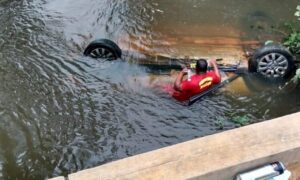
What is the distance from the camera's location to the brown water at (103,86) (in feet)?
20.7

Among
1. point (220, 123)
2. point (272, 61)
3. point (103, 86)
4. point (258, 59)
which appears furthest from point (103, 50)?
point (272, 61)

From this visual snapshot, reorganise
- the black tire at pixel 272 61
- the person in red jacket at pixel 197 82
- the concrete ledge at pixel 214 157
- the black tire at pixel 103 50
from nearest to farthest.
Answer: the concrete ledge at pixel 214 157 < the person in red jacket at pixel 197 82 < the black tire at pixel 272 61 < the black tire at pixel 103 50

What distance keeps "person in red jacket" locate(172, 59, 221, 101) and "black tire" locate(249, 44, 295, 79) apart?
29.2 inches

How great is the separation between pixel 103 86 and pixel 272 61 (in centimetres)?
285

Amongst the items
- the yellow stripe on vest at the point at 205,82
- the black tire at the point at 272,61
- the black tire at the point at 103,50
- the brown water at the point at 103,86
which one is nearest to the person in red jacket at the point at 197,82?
the yellow stripe on vest at the point at 205,82

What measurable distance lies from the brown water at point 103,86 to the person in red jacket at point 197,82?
7.7 inches

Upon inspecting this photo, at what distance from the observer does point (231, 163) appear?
378 centimetres

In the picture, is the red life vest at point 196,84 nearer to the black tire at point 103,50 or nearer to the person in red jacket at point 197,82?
the person in red jacket at point 197,82

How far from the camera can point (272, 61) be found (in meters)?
7.54

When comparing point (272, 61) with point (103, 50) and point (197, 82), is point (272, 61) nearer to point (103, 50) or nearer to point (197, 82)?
point (197, 82)

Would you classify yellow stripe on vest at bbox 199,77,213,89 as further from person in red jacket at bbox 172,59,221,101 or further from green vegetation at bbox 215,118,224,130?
green vegetation at bbox 215,118,224,130

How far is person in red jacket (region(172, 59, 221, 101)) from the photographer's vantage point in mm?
7027

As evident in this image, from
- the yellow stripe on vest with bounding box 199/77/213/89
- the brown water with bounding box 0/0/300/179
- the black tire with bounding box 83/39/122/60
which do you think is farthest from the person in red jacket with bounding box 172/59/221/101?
the black tire with bounding box 83/39/122/60

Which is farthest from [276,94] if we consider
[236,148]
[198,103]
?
[236,148]
